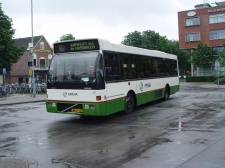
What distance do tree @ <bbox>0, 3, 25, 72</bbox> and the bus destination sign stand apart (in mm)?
29473

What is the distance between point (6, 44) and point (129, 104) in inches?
1236

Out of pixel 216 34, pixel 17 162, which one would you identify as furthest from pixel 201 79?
pixel 17 162

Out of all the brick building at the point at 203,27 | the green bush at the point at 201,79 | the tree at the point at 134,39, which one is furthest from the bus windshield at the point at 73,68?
the tree at the point at 134,39

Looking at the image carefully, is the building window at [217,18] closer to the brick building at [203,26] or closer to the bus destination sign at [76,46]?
the brick building at [203,26]

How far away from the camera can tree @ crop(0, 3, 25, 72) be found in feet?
128

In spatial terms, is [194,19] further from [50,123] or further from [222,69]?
[50,123]

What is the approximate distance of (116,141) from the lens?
24.8 ft

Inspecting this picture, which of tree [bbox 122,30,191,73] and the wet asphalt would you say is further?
tree [bbox 122,30,191,73]

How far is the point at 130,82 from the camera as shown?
40.3 feet

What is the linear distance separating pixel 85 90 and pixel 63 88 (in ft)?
3.12

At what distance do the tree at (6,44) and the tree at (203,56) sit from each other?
94.0 feet

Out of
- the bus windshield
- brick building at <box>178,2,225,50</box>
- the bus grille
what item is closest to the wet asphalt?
the bus grille

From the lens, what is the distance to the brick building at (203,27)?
165 feet

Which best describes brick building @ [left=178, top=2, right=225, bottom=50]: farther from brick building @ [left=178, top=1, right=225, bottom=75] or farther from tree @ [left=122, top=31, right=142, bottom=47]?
tree @ [left=122, top=31, right=142, bottom=47]
